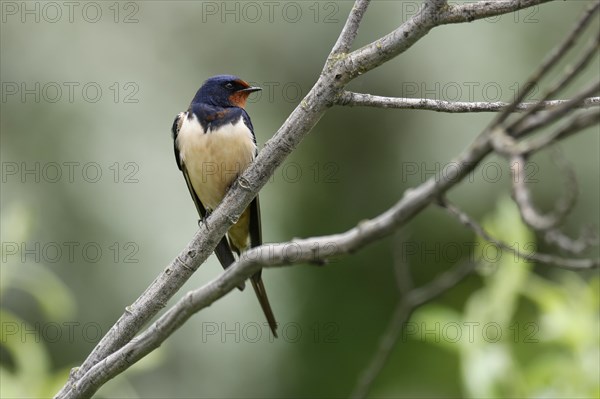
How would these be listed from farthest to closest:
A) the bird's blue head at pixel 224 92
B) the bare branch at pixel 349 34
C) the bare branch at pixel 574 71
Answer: the bird's blue head at pixel 224 92, the bare branch at pixel 349 34, the bare branch at pixel 574 71

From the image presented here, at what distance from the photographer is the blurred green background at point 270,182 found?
202 inches

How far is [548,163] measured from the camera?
545 centimetres

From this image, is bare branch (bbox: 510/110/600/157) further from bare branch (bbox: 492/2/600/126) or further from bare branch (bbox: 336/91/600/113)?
bare branch (bbox: 336/91/600/113)

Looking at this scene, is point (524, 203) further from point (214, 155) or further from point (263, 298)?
point (214, 155)

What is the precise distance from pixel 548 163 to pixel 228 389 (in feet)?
8.42

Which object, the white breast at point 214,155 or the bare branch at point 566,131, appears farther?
the white breast at point 214,155

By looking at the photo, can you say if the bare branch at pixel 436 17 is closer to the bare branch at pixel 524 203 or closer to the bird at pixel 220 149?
the bare branch at pixel 524 203

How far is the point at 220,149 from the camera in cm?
364

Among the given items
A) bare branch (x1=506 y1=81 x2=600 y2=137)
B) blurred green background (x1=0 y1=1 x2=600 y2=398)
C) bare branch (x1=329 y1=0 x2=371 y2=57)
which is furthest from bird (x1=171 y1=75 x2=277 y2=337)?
bare branch (x1=506 y1=81 x2=600 y2=137)

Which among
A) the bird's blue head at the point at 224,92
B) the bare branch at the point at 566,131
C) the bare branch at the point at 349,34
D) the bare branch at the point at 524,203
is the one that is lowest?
the bare branch at the point at 524,203

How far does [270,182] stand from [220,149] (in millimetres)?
1873

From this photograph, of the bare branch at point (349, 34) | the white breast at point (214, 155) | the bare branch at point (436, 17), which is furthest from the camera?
the white breast at point (214, 155)

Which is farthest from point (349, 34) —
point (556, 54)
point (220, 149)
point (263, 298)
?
point (220, 149)

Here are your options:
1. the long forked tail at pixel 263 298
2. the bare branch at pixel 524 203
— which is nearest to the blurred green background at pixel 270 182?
the long forked tail at pixel 263 298
